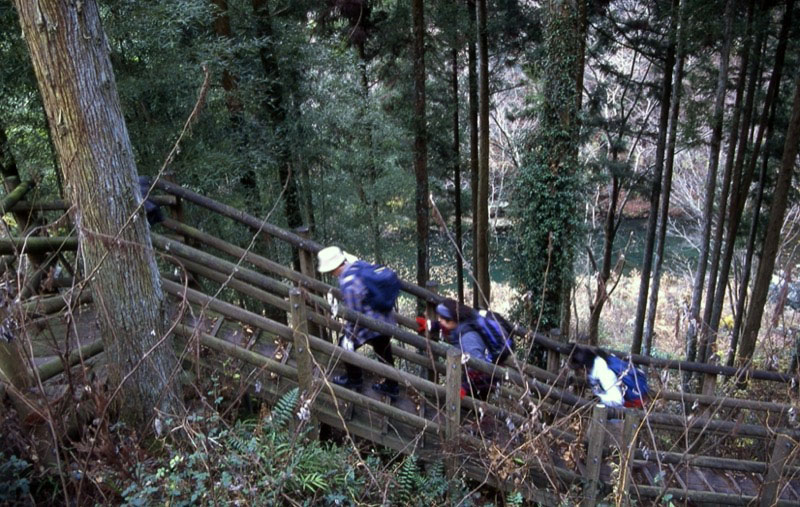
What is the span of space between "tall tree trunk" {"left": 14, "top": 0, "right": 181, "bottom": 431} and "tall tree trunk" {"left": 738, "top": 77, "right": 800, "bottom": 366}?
8800 millimetres

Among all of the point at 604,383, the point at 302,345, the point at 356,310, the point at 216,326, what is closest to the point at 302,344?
the point at 302,345

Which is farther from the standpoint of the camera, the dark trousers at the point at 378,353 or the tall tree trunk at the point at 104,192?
the dark trousers at the point at 378,353

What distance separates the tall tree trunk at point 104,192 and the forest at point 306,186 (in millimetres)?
14

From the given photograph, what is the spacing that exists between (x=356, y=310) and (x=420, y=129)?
26.5 ft

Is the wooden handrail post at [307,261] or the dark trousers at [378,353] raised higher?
the wooden handrail post at [307,261]

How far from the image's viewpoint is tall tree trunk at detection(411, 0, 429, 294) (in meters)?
11.0

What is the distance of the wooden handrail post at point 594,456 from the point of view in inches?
148

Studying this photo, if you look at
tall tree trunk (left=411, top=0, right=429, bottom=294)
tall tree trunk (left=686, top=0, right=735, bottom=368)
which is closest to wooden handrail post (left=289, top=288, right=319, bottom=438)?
tall tree trunk (left=411, top=0, right=429, bottom=294)

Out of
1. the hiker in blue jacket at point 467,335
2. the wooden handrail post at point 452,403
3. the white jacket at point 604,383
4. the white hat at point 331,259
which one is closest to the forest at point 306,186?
the wooden handrail post at point 452,403

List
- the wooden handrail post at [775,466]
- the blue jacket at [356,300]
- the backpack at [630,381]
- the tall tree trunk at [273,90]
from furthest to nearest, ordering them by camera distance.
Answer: the tall tree trunk at [273,90] < the backpack at [630,381] < the blue jacket at [356,300] < the wooden handrail post at [775,466]

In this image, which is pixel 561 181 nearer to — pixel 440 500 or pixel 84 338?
pixel 440 500

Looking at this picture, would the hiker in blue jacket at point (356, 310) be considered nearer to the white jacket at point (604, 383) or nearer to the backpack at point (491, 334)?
the backpack at point (491, 334)

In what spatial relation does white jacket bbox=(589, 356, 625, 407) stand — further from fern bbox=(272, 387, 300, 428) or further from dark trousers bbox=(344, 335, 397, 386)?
fern bbox=(272, 387, 300, 428)

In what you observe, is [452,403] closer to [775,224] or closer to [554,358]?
[554,358]
